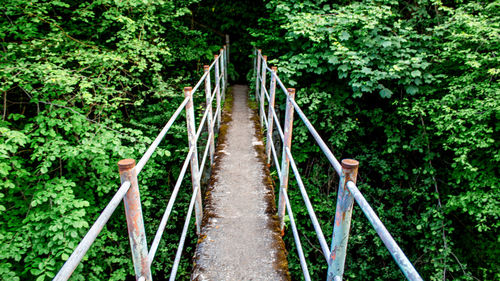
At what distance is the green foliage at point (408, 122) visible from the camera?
4535mm

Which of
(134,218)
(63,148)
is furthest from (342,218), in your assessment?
(63,148)

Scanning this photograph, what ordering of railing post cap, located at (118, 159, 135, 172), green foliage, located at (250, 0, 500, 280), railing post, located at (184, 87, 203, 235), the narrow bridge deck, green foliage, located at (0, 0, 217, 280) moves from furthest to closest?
green foliage, located at (250, 0, 500, 280), green foliage, located at (0, 0, 217, 280), railing post, located at (184, 87, 203, 235), the narrow bridge deck, railing post cap, located at (118, 159, 135, 172)

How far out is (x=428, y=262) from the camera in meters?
5.57

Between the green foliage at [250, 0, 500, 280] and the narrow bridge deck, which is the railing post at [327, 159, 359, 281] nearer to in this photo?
the narrow bridge deck

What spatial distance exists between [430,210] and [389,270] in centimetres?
157

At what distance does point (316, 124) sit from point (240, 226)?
4374mm

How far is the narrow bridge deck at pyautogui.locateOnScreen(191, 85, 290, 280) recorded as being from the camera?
2.21 m

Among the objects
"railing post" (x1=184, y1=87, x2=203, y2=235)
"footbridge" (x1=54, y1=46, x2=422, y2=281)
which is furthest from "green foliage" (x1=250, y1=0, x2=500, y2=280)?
"railing post" (x1=184, y1=87, x2=203, y2=235)

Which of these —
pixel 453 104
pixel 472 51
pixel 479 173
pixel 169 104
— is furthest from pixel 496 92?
pixel 169 104

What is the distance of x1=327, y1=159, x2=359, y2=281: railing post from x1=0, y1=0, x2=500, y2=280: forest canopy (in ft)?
9.12

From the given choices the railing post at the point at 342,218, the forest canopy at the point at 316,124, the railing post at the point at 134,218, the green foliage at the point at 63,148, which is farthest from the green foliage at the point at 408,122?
the railing post at the point at 134,218

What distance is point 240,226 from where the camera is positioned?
2.72 metres

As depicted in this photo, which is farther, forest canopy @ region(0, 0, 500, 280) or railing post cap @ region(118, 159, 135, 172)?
forest canopy @ region(0, 0, 500, 280)

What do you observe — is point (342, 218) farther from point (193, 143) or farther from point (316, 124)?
point (316, 124)
